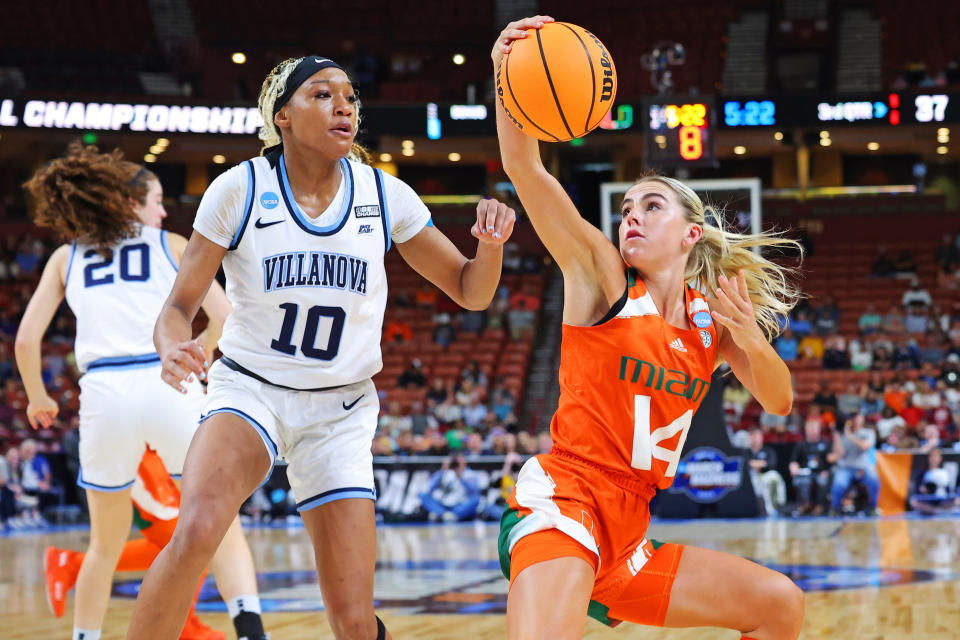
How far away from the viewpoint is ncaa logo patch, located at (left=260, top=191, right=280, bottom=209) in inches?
137

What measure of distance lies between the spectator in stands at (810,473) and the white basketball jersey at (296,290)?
10.7 meters

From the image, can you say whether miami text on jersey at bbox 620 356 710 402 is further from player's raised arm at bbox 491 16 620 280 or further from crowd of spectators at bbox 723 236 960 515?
crowd of spectators at bbox 723 236 960 515

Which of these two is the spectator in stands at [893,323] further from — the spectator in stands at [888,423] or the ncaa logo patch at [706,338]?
the ncaa logo patch at [706,338]

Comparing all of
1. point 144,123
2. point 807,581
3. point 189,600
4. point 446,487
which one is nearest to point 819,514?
point 446,487

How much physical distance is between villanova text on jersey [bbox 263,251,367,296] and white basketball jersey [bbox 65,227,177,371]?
1.68 metres

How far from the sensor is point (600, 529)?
3.30 meters

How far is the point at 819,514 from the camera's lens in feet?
43.5

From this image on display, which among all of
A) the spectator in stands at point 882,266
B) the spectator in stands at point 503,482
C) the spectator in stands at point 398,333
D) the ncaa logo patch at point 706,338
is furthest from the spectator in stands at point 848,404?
the ncaa logo patch at point 706,338

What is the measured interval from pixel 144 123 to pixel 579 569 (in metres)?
18.6

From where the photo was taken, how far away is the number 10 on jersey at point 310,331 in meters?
3.48

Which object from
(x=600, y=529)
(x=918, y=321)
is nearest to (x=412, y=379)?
(x=918, y=321)

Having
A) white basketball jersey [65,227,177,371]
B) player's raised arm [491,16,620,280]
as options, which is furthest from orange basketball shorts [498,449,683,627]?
white basketball jersey [65,227,177,371]

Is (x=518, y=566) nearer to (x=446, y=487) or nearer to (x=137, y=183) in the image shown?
(x=137, y=183)

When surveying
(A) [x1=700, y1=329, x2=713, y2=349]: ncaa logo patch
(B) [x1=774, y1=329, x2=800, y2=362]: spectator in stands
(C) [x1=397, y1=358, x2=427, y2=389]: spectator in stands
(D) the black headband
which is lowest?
(C) [x1=397, y1=358, x2=427, y2=389]: spectator in stands
